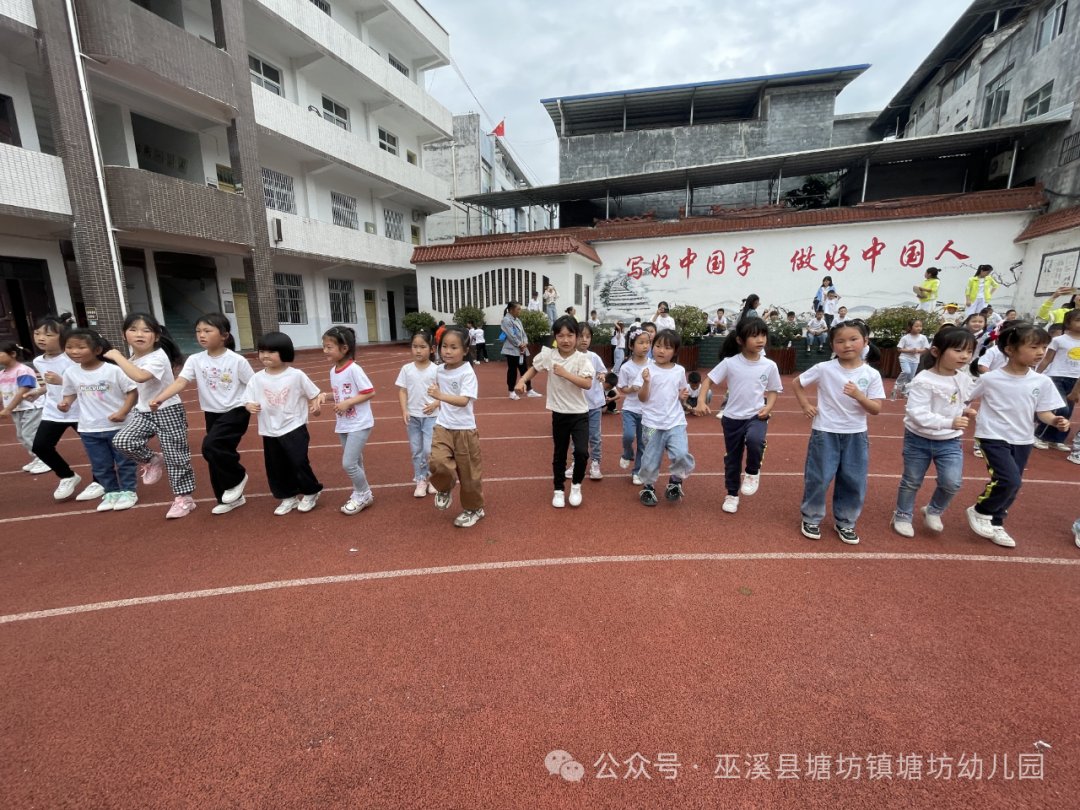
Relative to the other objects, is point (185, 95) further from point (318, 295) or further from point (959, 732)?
point (959, 732)

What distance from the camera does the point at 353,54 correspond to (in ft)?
49.2

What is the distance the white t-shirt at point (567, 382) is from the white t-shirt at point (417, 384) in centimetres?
93

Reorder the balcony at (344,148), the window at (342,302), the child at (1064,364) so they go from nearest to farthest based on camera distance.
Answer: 1. the child at (1064,364)
2. the balcony at (344,148)
3. the window at (342,302)

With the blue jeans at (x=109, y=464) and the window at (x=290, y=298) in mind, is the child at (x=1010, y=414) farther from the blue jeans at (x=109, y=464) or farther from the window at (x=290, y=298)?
the window at (x=290, y=298)

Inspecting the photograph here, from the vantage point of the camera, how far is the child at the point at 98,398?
3852mm

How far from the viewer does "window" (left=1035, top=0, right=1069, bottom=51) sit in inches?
485

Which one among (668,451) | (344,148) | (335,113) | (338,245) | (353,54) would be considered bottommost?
(668,451)

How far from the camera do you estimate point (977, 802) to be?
1639mm

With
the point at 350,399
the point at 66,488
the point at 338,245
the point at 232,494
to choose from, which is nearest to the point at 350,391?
the point at 350,399

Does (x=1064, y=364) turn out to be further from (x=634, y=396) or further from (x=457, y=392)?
(x=457, y=392)

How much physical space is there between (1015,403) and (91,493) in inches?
297

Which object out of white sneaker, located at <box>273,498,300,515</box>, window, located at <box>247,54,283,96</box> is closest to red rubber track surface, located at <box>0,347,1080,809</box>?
white sneaker, located at <box>273,498,300,515</box>

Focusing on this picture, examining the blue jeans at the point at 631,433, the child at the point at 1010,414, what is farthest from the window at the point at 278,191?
the child at the point at 1010,414

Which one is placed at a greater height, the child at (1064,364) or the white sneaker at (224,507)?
the child at (1064,364)
